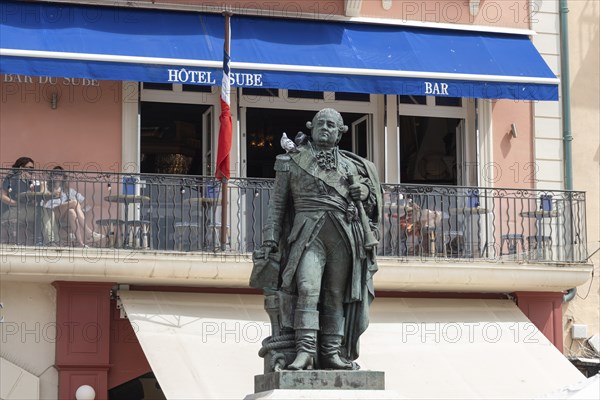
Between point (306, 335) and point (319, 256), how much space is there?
2.25ft

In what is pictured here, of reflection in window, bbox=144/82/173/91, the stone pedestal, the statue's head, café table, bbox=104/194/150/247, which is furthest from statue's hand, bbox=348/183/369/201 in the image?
Result: reflection in window, bbox=144/82/173/91

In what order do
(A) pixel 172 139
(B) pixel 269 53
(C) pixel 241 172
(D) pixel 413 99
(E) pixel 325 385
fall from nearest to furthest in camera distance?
(E) pixel 325 385, (B) pixel 269 53, (C) pixel 241 172, (A) pixel 172 139, (D) pixel 413 99

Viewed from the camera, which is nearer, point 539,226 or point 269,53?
point 269,53

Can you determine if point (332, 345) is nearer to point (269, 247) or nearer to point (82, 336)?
point (269, 247)

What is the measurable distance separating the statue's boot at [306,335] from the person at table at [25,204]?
282 inches

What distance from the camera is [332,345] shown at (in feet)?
46.0

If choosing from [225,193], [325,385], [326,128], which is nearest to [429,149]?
[225,193]

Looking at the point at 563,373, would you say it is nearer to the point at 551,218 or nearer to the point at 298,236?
the point at 551,218

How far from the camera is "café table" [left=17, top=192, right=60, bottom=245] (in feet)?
67.0

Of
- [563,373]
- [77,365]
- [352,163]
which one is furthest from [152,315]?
[352,163]

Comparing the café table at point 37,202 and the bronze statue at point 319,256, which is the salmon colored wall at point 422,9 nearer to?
the café table at point 37,202

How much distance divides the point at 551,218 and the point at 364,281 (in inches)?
347

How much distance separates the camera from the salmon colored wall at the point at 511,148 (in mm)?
23172

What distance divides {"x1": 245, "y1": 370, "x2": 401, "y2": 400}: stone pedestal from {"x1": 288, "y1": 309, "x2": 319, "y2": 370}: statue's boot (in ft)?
0.63
